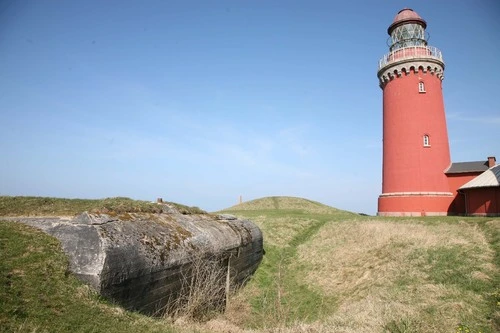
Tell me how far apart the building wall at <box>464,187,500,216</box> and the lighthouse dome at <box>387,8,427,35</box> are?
1354 centimetres

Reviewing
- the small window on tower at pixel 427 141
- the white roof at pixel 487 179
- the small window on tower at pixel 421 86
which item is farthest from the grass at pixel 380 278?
the small window on tower at pixel 421 86

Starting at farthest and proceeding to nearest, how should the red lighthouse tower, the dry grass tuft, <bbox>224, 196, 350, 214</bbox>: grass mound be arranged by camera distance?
<bbox>224, 196, 350, 214</bbox>: grass mound, the red lighthouse tower, the dry grass tuft

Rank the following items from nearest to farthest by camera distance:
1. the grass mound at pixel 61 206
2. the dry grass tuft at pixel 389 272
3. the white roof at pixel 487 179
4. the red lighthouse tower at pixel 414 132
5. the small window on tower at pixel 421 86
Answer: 1. the grass mound at pixel 61 206
2. the dry grass tuft at pixel 389 272
3. the white roof at pixel 487 179
4. the red lighthouse tower at pixel 414 132
5. the small window on tower at pixel 421 86

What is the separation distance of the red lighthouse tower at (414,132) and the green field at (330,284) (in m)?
5.62

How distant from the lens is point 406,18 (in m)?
25.2

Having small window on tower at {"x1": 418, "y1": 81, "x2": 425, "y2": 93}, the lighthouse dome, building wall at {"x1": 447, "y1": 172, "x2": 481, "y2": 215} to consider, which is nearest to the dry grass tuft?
building wall at {"x1": 447, "y1": 172, "x2": 481, "y2": 215}

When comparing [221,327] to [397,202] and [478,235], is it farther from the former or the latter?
[397,202]

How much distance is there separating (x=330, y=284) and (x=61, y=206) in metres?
10.6

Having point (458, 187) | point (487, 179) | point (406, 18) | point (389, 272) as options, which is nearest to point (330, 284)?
point (389, 272)

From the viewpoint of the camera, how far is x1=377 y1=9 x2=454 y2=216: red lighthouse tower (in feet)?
75.5

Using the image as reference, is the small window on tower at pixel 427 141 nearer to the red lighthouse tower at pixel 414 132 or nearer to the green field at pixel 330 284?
the red lighthouse tower at pixel 414 132

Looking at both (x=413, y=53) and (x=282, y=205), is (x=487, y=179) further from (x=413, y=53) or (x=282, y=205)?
(x=282, y=205)

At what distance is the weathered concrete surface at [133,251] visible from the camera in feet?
20.0

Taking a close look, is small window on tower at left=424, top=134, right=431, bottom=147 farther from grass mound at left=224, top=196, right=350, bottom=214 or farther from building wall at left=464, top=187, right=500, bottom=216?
grass mound at left=224, top=196, right=350, bottom=214
